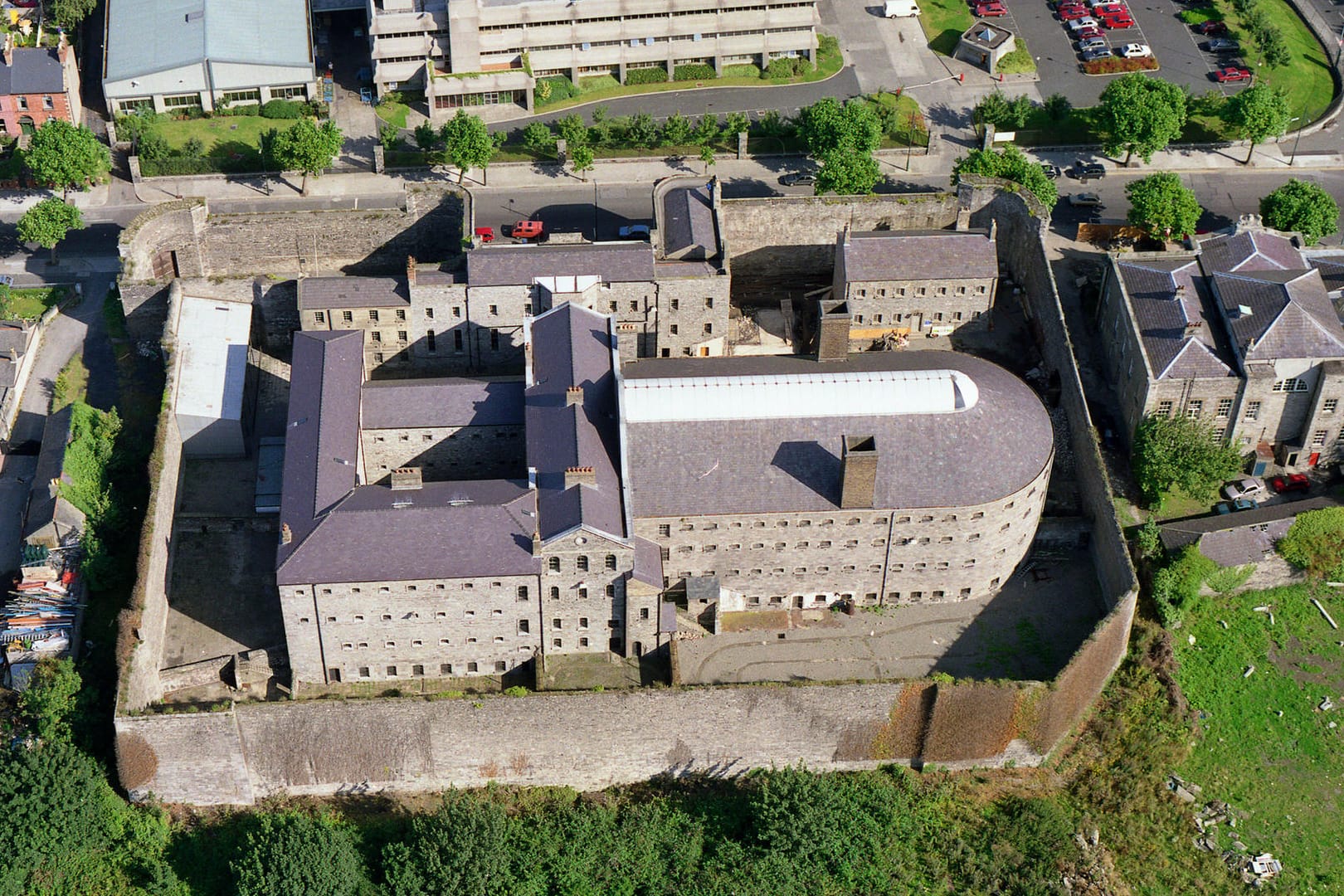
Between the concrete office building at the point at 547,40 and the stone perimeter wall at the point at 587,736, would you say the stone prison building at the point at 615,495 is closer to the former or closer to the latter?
the stone perimeter wall at the point at 587,736

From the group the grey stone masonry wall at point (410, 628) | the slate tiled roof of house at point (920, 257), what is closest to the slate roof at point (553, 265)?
the slate tiled roof of house at point (920, 257)

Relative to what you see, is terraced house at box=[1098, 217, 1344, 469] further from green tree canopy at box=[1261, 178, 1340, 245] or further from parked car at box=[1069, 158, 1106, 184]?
parked car at box=[1069, 158, 1106, 184]

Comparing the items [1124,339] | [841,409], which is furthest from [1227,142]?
[841,409]

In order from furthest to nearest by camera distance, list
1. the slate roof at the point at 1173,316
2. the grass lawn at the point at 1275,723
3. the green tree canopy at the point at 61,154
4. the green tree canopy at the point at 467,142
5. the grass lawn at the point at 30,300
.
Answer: the green tree canopy at the point at 467,142
the green tree canopy at the point at 61,154
the grass lawn at the point at 30,300
the slate roof at the point at 1173,316
the grass lawn at the point at 1275,723

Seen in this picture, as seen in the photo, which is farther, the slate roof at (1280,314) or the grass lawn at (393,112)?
the grass lawn at (393,112)

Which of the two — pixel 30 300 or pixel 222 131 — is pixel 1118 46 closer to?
pixel 222 131

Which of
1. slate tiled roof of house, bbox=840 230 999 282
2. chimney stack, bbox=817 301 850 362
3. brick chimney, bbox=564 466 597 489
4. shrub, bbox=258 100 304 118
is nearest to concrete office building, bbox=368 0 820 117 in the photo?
shrub, bbox=258 100 304 118

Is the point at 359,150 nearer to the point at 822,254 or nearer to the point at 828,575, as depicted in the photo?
the point at 822,254
